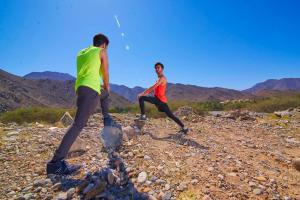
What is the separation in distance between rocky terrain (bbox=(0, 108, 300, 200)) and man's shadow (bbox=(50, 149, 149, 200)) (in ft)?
0.05

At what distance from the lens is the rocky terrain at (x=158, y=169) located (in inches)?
177

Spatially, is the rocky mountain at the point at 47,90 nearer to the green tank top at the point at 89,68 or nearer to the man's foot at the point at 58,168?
the man's foot at the point at 58,168

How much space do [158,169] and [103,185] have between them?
1217 millimetres

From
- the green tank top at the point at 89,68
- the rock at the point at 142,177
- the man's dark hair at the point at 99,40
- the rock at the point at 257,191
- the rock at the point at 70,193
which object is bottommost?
the rock at the point at 257,191

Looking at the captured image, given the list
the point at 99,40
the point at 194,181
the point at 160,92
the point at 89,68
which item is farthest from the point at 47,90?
the point at 194,181

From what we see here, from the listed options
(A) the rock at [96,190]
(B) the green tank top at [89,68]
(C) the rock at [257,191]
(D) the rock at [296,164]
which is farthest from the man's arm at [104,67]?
(D) the rock at [296,164]

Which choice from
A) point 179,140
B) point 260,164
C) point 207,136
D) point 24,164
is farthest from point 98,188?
point 207,136

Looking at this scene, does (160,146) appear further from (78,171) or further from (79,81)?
(79,81)

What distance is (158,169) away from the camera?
17.4 ft

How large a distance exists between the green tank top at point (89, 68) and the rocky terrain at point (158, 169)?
64.4 inches

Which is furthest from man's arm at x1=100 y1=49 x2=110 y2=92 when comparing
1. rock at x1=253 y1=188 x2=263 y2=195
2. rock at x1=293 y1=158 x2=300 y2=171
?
rock at x1=293 y1=158 x2=300 y2=171

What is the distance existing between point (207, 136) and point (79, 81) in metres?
5.45

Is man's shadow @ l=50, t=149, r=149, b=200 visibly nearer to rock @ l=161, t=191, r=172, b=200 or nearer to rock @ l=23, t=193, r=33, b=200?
rock @ l=161, t=191, r=172, b=200

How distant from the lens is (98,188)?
4.43 metres
